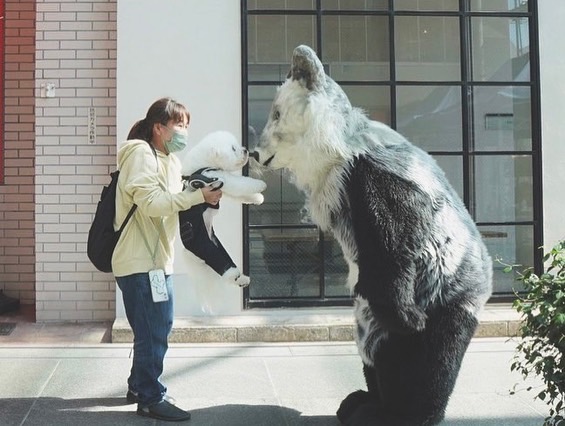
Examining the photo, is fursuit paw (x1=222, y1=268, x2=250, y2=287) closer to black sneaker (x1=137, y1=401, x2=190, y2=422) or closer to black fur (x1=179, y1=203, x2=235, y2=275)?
black fur (x1=179, y1=203, x2=235, y2=275)

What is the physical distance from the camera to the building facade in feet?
20.7

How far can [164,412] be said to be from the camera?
4074mm

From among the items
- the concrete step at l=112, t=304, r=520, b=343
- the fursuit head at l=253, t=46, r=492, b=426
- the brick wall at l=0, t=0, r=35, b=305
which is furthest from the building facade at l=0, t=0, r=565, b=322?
the fursuit head at l=253, t=46, r=492, b=426

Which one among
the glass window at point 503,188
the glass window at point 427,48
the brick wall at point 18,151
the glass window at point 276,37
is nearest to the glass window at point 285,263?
the glass window at point 276,37

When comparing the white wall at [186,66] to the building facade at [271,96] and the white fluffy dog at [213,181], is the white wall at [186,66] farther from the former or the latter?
the white fluffy dog at [213,181]

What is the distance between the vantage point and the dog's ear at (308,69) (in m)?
3.32

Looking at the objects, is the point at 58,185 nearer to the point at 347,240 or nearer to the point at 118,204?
the point at 118,204

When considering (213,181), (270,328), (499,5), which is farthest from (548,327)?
(499,5)

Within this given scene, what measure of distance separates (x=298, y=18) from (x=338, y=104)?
3.56 metres

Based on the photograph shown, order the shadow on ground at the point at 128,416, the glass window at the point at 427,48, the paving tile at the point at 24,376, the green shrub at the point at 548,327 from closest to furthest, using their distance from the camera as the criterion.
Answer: the green shrub at the point at 548,327, the shadow on ground at the point at 128,416, the paving tile at the point at 24,376, the glass window at the point at 427,48

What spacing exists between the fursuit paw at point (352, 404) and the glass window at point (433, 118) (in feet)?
11.6

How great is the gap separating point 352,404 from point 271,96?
352cm

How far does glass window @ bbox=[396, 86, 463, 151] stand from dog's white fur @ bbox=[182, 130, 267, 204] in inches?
133

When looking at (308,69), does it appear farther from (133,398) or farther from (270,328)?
(270,328)
